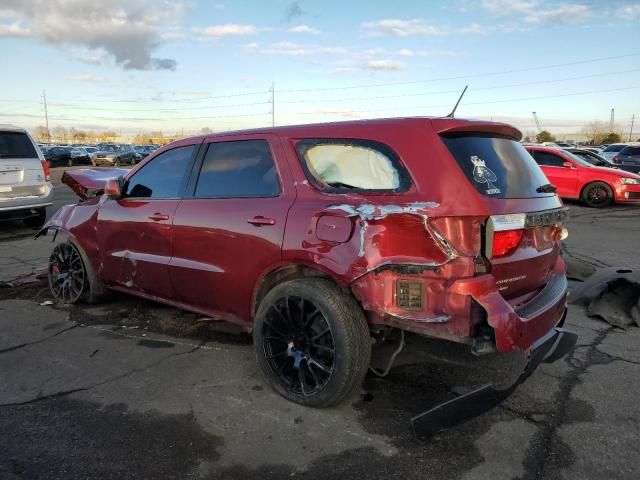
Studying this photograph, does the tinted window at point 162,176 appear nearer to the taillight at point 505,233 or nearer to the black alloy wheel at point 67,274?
the black alloy wheel at point 67,274

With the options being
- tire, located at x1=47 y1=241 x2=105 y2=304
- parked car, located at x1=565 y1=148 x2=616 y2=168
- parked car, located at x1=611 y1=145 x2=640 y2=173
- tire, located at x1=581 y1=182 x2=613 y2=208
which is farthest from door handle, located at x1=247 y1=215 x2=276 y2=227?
parked car, located at x1=611 y1=145 x2=640 y2=173

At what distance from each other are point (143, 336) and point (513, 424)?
3.02 metres

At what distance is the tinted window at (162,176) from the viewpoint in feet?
14.2

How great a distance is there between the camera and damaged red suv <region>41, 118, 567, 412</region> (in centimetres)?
282

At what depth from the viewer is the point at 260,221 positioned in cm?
349

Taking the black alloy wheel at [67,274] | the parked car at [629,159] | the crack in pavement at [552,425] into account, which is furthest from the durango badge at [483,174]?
the parked car at [629,159]

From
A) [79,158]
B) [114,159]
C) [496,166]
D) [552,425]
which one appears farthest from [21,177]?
[79,158]

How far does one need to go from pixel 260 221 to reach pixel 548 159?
43.1 feet

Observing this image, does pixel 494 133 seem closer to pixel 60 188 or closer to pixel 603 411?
pixel 603 411

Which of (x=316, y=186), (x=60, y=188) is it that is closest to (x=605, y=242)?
(x=316, y=186)

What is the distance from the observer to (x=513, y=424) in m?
3.12

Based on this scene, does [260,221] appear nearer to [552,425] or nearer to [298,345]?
[298,345]

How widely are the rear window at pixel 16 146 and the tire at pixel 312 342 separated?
8.27 m

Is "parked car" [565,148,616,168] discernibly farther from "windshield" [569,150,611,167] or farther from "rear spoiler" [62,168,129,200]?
"rear spoiler" [62,168,129,200]
